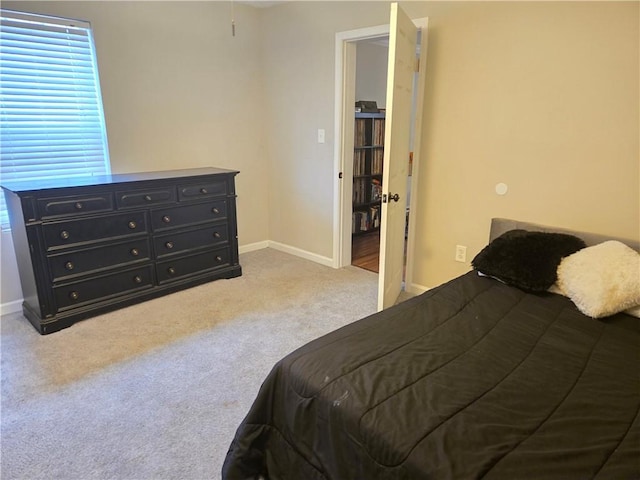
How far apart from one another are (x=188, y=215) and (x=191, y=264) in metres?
0.41

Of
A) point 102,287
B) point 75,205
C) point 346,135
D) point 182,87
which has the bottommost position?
point 102,287

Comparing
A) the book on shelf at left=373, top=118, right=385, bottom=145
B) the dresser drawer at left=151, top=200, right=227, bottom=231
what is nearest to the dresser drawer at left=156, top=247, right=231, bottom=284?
the dresser drawer at left=151, top=200, right=227, bottom=231

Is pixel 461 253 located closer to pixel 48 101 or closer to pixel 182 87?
pixel 182 87

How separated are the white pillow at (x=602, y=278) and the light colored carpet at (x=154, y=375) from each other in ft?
4.59

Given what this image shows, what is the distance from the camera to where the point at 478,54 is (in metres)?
2.69

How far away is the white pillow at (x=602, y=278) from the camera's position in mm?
1805

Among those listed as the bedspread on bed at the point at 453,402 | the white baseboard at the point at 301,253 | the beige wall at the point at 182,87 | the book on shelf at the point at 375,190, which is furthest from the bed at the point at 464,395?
the book on shelf at the point at 375,190

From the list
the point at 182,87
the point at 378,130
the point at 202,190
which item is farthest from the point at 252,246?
the point at 378,130

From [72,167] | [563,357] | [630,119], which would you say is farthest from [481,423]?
[72,167]

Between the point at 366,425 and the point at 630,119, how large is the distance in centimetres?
218

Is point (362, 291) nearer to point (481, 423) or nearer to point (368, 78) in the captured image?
point (481, 423)

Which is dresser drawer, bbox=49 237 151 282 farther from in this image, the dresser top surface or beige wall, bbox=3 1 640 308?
beige wall, bbox=3 1 640 308

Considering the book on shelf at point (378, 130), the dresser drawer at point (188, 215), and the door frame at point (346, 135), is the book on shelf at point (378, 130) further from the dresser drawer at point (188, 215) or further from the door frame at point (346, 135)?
the dresser drawer at point (188, 215)

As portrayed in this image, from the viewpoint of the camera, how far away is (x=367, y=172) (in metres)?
4.92
